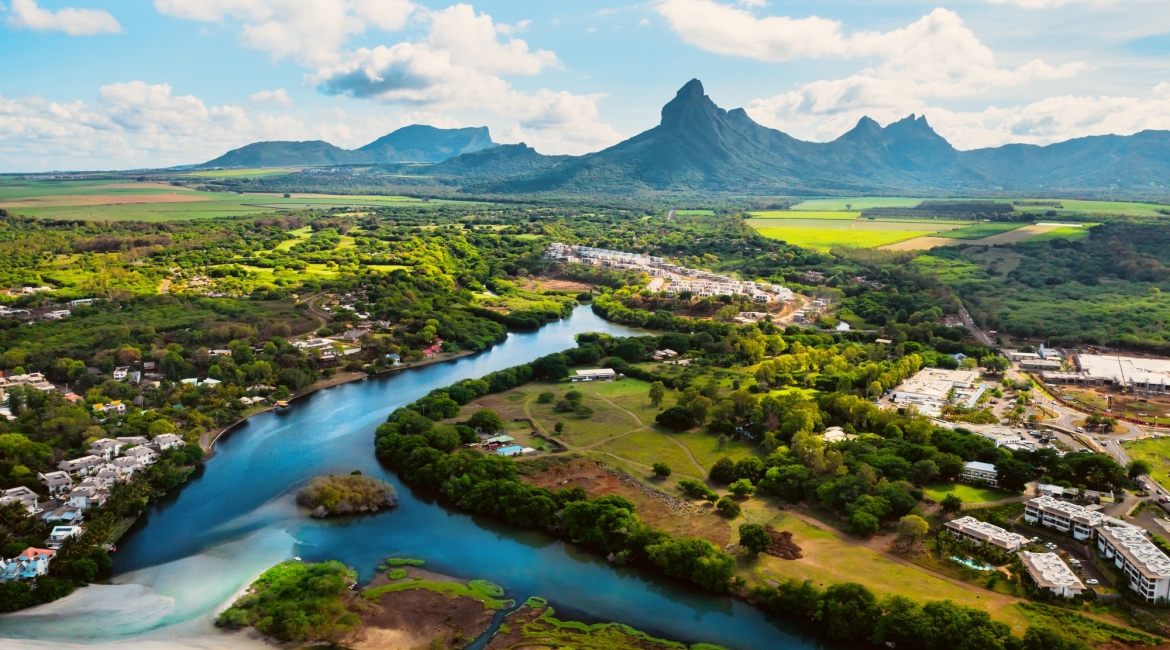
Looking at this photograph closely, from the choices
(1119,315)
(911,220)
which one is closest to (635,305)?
(1119,315)

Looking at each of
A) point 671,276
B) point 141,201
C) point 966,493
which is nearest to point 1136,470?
point 966,493

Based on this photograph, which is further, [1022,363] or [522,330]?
[522,330]

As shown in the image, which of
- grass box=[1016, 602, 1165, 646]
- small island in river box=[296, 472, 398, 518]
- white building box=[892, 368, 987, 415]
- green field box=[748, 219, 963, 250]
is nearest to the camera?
grass box=[1016, 602, 1165, 646]

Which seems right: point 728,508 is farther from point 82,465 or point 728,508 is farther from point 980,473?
point 82,465

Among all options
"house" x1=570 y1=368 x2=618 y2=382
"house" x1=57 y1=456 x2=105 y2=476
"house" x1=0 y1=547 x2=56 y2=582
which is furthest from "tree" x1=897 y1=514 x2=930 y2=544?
"house" x1=57 y1=456 x2=105 y2=476

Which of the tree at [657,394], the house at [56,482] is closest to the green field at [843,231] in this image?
the tree at [657,394]

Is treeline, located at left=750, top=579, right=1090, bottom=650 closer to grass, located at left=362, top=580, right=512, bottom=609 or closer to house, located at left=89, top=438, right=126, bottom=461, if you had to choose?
grass, located at left=362, top=580, right=512, bottom=609

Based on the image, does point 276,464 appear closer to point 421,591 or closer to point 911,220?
point 421,591
